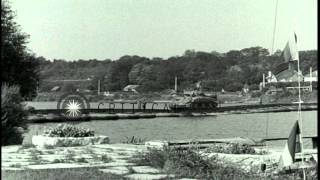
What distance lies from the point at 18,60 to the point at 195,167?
91.0 feet

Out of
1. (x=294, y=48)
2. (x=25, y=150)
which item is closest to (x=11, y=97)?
(x=25, y=150)

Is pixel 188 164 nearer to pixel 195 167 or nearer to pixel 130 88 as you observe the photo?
pixel 195 167

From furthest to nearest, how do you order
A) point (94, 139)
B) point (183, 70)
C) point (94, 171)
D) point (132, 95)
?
point (132, 95), point (183, 70), point (94, 139), point (94, 171)

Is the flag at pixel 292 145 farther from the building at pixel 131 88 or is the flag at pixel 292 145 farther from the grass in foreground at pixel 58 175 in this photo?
the building at pixel 131 88

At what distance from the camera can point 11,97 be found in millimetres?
8438

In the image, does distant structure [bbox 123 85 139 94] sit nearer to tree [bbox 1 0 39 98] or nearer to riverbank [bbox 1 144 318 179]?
tree [bbox 1 0 39 98]

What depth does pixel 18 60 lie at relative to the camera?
34.7 meters

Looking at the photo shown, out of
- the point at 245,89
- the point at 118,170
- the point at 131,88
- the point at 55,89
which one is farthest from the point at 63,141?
the point at 245,89

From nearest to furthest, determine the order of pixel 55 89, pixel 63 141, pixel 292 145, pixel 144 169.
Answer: pixel 292 145 < pixel 144 169 < pixel 63 141 < pixel 55 89

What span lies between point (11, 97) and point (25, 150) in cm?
298

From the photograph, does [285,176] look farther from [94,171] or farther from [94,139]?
[94,139]

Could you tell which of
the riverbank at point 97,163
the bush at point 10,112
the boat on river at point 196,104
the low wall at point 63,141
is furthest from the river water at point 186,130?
the boat on river at point 196,104

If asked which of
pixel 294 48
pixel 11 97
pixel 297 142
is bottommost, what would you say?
pixel 297 142

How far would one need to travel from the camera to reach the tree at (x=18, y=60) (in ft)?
108
